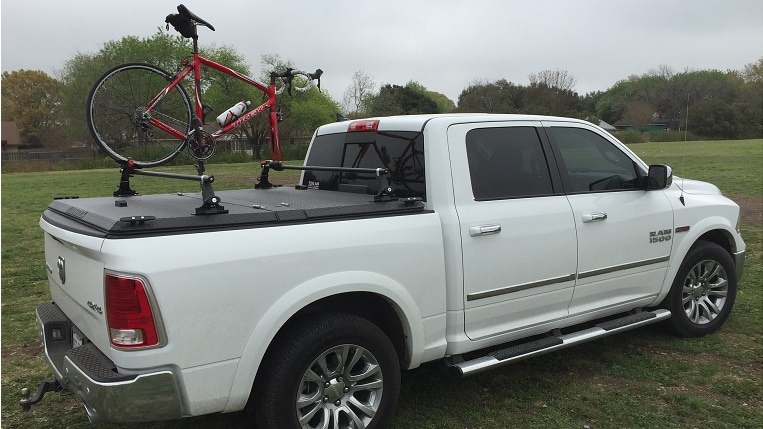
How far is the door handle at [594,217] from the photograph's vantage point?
4098 millimetres

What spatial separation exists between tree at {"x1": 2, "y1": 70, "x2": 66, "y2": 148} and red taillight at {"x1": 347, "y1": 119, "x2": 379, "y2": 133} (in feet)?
236

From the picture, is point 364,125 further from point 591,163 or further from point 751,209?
point 751,209

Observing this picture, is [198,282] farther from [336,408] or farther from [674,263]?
[674,263]

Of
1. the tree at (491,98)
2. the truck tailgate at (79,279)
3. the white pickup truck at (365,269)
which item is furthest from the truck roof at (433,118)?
the tree at (491,98)

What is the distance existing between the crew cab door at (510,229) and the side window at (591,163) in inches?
7.0

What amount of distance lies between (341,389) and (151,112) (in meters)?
2.65

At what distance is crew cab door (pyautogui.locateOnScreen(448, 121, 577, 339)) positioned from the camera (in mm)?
3596

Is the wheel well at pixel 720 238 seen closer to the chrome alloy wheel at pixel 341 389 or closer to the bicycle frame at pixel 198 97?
the chrome alloy wheel at pixel 341 389

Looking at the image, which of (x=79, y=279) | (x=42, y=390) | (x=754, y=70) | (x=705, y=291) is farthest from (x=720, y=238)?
(x=754, y=70)

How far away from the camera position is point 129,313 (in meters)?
2.54

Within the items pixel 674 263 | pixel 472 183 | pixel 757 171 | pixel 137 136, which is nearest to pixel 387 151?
pixel 472 183

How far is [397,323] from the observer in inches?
136

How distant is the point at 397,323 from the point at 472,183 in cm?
99

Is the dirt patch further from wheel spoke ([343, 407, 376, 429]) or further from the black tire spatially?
wheel spoke ([343, 407, 376, 429])
